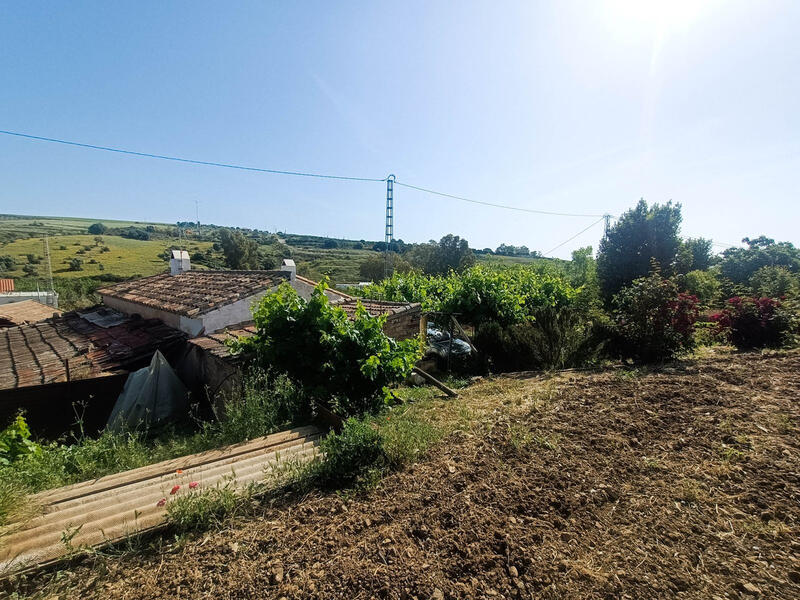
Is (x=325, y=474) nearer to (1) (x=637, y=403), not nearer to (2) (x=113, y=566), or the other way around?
(2) (x=113, y=566)

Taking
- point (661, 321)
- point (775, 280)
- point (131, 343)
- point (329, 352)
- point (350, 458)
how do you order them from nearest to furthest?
point (350, 458) < point (329, 352) < point (661, 321) < point (131, 343) < point (775, 280)

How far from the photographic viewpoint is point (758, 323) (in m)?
9.11

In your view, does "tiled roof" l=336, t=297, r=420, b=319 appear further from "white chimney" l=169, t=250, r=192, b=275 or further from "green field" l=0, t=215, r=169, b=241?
"green field" l=0, t=215, r=169, b=241

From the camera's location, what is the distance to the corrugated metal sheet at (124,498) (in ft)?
7.40

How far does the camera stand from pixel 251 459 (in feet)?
11.8

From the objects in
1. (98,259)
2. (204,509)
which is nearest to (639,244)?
(204,509)

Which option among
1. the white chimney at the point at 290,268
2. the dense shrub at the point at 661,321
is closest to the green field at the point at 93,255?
the white chimney at the point at 290,268

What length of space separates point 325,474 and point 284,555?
2.73ft

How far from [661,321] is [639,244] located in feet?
48.9

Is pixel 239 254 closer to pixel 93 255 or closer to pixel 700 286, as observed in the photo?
pixel 93 255

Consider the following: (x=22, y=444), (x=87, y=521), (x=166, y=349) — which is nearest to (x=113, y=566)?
(x=87, y=521)

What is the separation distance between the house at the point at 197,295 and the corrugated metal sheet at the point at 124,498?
3721 millimetres

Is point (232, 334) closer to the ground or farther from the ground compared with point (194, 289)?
closer to the ground

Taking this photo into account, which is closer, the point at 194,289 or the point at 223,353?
the point at 223,353
